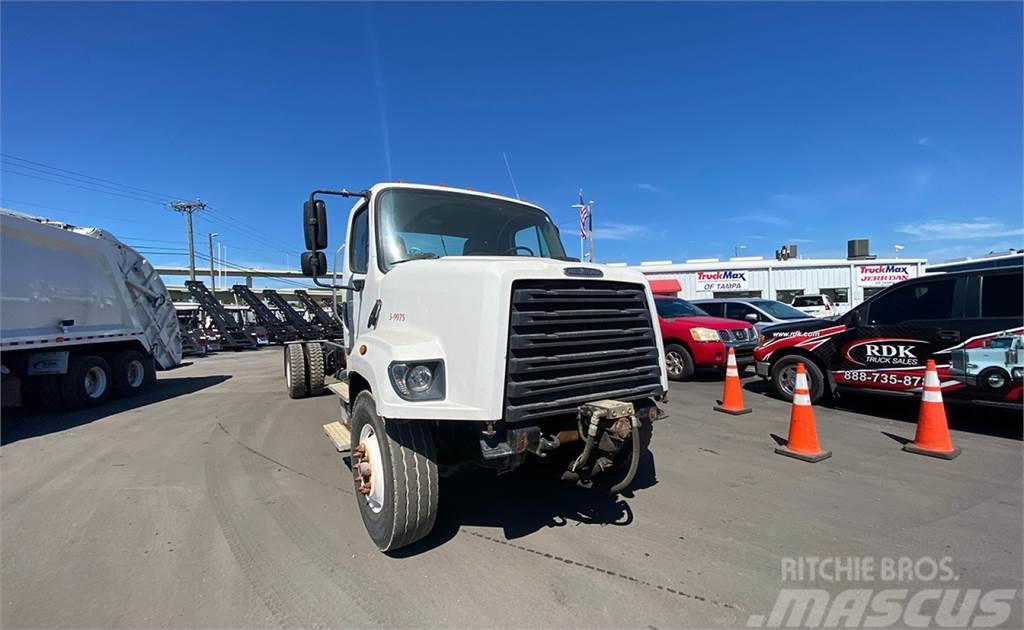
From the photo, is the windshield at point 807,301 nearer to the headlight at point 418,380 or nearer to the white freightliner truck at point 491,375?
the white freightliner truck at point 491,375

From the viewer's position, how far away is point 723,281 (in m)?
31.0

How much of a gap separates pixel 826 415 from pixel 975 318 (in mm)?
1963

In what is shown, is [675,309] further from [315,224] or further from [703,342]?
[315,224]

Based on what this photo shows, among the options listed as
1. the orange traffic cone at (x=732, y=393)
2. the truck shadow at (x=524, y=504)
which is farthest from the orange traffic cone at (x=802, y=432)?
the orange traffic cone at (x=732, y=393)

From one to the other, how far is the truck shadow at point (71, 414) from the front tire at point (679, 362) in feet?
32.9

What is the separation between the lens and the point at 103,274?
1015cm

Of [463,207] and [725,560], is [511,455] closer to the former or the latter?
[725,560]

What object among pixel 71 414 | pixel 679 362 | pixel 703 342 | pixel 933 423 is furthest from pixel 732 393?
pixel 71 414

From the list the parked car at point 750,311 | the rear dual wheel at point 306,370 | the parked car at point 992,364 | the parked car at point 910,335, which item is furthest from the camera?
the parked car at point 750,311

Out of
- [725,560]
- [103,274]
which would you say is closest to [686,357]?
[725,560]

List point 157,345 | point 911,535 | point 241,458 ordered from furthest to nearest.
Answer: point 157,345
point 241,458
point 911,535

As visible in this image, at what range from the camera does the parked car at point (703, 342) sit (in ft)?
31.3

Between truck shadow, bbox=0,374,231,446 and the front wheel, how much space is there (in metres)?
10.7

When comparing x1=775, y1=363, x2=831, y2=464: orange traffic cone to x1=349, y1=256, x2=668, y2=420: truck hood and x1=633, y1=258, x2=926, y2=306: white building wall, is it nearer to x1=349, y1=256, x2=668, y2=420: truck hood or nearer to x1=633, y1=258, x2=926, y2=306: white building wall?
x1=349, y1=256, x2=668, y2=420: truck hood
